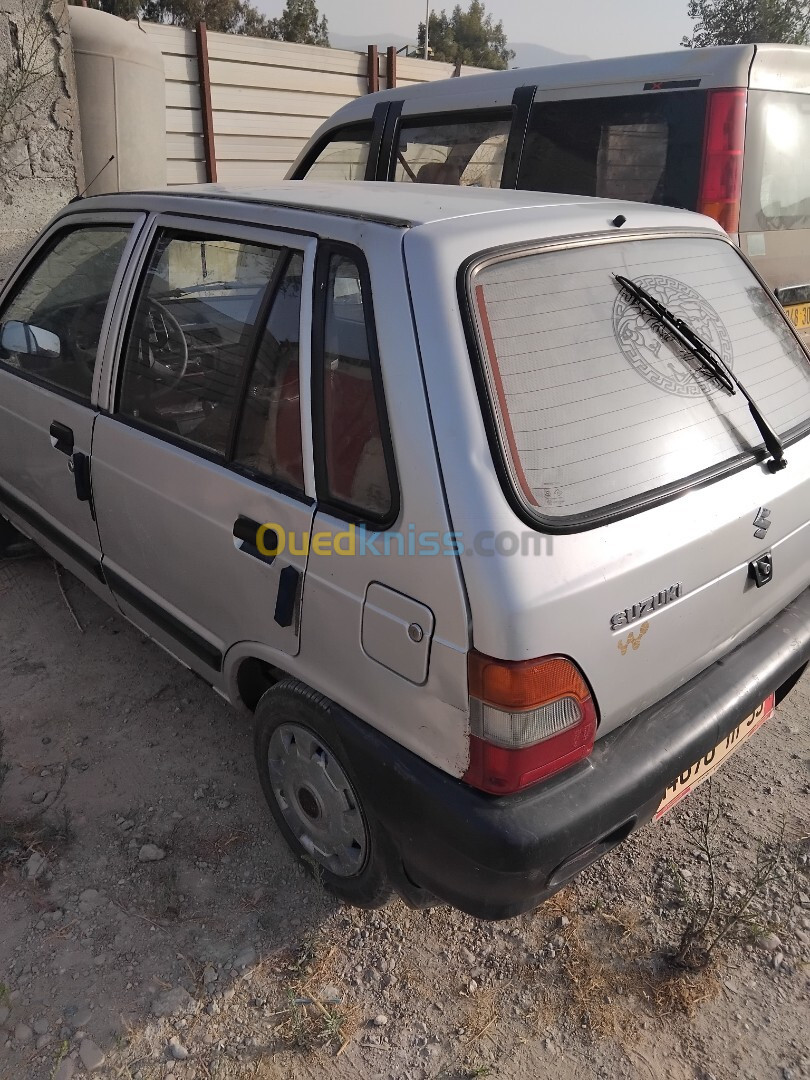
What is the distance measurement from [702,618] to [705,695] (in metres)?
0.22

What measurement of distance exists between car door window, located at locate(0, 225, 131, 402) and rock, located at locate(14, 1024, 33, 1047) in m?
1.91

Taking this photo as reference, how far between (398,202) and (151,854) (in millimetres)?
2006

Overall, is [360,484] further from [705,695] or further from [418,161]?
[418,161]

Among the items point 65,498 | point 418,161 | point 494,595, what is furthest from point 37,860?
point 418,161

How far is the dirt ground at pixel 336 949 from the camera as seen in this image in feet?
6.23

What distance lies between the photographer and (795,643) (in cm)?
226

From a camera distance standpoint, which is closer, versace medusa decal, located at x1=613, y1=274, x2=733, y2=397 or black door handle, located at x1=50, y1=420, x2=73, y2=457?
versace medusa decal, located at x1=613, y1=274, x2=733, y2=397

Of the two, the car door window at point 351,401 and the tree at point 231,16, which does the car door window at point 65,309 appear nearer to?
the car door window at point 351,401

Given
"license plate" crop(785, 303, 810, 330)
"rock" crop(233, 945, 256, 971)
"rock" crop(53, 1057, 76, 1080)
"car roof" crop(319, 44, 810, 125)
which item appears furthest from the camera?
"license plate" crop(785, 303, 810, 330)

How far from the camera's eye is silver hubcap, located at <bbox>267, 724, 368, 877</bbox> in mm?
2109

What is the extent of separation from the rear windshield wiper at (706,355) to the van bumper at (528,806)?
0.60 meters

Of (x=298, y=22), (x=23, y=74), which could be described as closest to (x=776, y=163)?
(x=23, y=74)

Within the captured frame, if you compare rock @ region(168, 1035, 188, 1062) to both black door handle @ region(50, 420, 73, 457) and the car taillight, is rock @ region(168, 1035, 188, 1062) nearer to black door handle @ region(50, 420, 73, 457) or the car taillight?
the car taillight

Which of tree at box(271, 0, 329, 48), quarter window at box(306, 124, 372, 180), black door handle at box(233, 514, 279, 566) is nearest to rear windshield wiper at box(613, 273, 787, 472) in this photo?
black door handle at box(233, 514, 279, 566)
